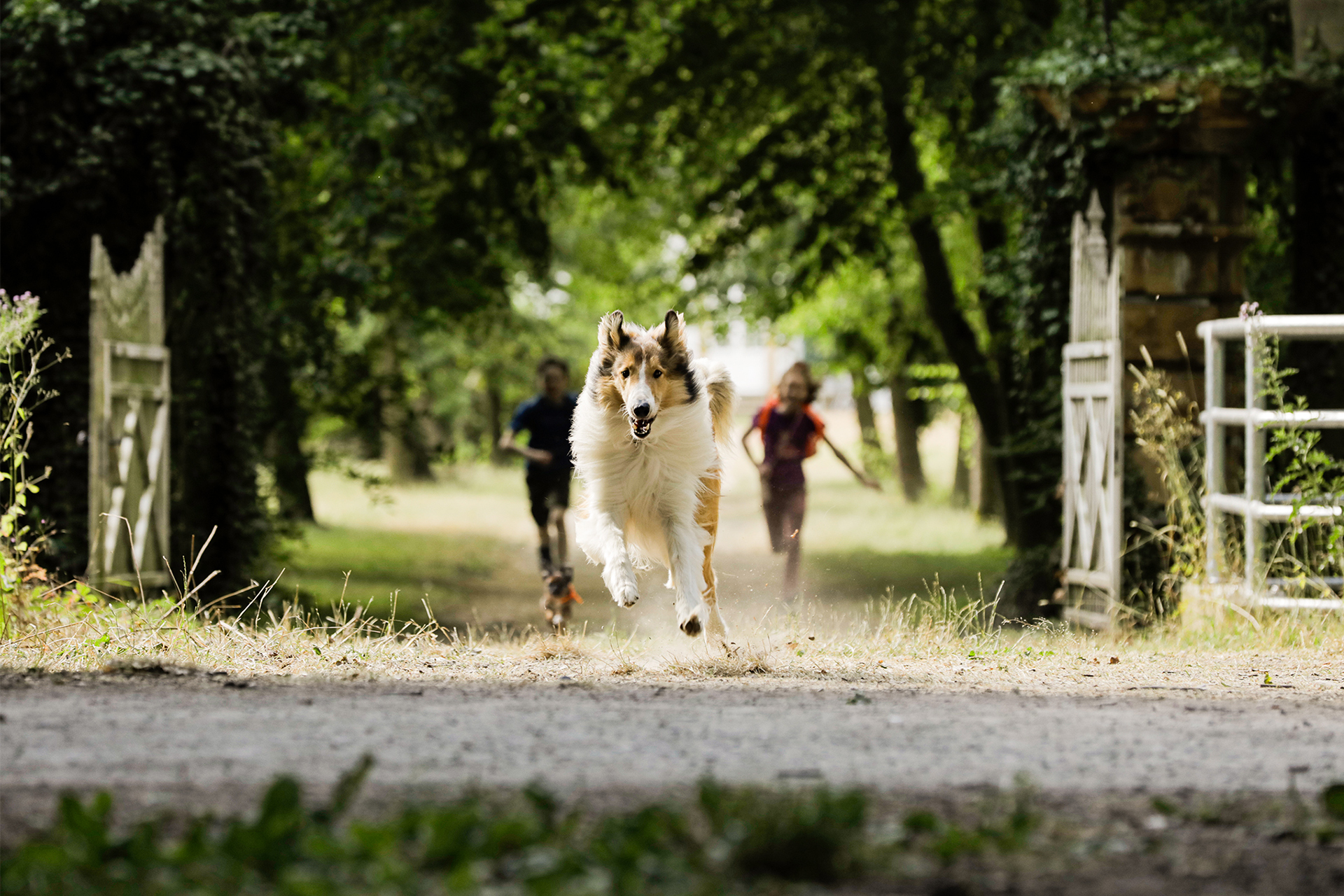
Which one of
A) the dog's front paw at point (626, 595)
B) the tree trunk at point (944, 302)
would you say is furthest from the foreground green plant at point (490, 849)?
the tree trunk at point (944, 302)

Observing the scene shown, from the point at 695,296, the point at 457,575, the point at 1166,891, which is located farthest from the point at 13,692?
the point at 695,296

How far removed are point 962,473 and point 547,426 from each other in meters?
17.7

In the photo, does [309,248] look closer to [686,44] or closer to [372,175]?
[372,175]

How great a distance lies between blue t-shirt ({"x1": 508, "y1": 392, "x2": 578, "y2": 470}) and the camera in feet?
38.3

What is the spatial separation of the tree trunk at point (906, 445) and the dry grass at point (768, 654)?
2046 cm

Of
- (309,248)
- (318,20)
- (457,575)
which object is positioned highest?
(318,20)

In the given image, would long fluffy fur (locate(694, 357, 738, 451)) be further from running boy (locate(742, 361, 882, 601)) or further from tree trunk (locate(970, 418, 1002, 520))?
tree trunk (locate(970, 418, 1002, 520))

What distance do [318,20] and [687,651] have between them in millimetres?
7967

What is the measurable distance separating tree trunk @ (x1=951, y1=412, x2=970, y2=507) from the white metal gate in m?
16.1

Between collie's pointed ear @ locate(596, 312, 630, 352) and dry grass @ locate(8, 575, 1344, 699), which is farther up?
collie's pointed ear @ locate(596, 312, 630, 352)

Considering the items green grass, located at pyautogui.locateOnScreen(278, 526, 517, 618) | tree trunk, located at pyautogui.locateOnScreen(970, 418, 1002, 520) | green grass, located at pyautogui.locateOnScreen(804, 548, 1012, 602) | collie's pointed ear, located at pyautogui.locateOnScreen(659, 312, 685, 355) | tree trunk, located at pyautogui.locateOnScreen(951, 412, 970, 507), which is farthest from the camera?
tree trunk, located at pyautogui.locateOnScreen(951, 412, 970, 507)

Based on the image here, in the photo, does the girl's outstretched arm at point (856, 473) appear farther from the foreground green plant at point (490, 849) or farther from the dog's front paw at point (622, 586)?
the foreground green plant at point (490, 849)

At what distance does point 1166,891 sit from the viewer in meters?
3.16

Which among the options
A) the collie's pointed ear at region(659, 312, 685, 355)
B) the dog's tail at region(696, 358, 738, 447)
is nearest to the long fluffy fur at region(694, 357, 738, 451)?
the dog's tail at region(696, 358, 738, 447)
